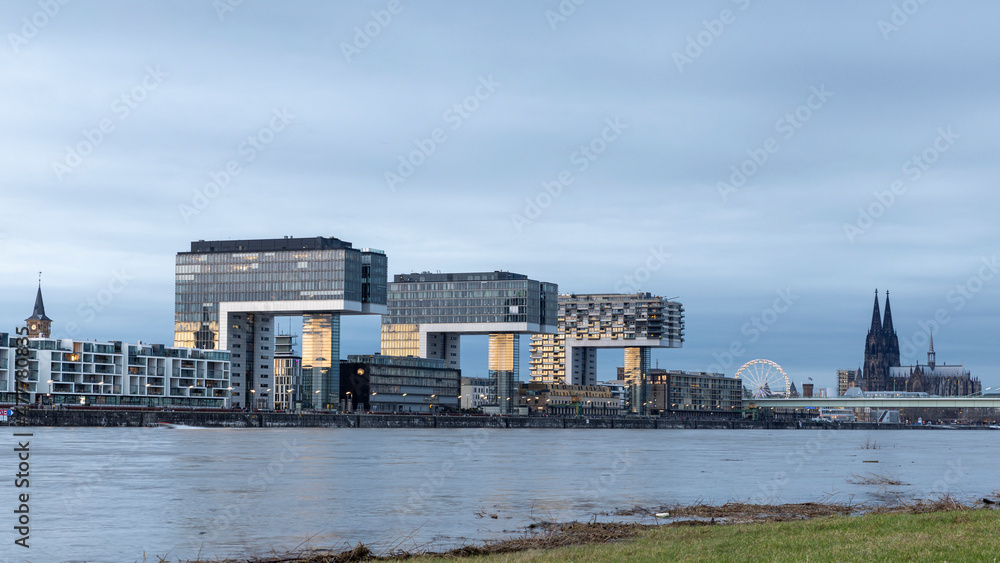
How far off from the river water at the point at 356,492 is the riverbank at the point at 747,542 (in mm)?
2671

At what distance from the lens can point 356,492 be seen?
5053 cm

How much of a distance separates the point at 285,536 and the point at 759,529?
46.1 ft

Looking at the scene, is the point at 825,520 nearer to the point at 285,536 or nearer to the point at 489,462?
the point at 285,536

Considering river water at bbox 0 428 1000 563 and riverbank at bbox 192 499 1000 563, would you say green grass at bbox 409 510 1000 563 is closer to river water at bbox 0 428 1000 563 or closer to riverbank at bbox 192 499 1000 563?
riverbank at bbox 192 499 1000 563

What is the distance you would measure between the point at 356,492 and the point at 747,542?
1002 inches

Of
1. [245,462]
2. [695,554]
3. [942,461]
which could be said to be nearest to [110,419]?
[245,462]

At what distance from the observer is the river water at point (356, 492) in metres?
34.0

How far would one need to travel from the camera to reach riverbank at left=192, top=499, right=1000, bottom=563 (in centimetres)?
2478

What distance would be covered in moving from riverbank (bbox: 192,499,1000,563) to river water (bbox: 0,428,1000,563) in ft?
8.76

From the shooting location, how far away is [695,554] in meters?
26.0
